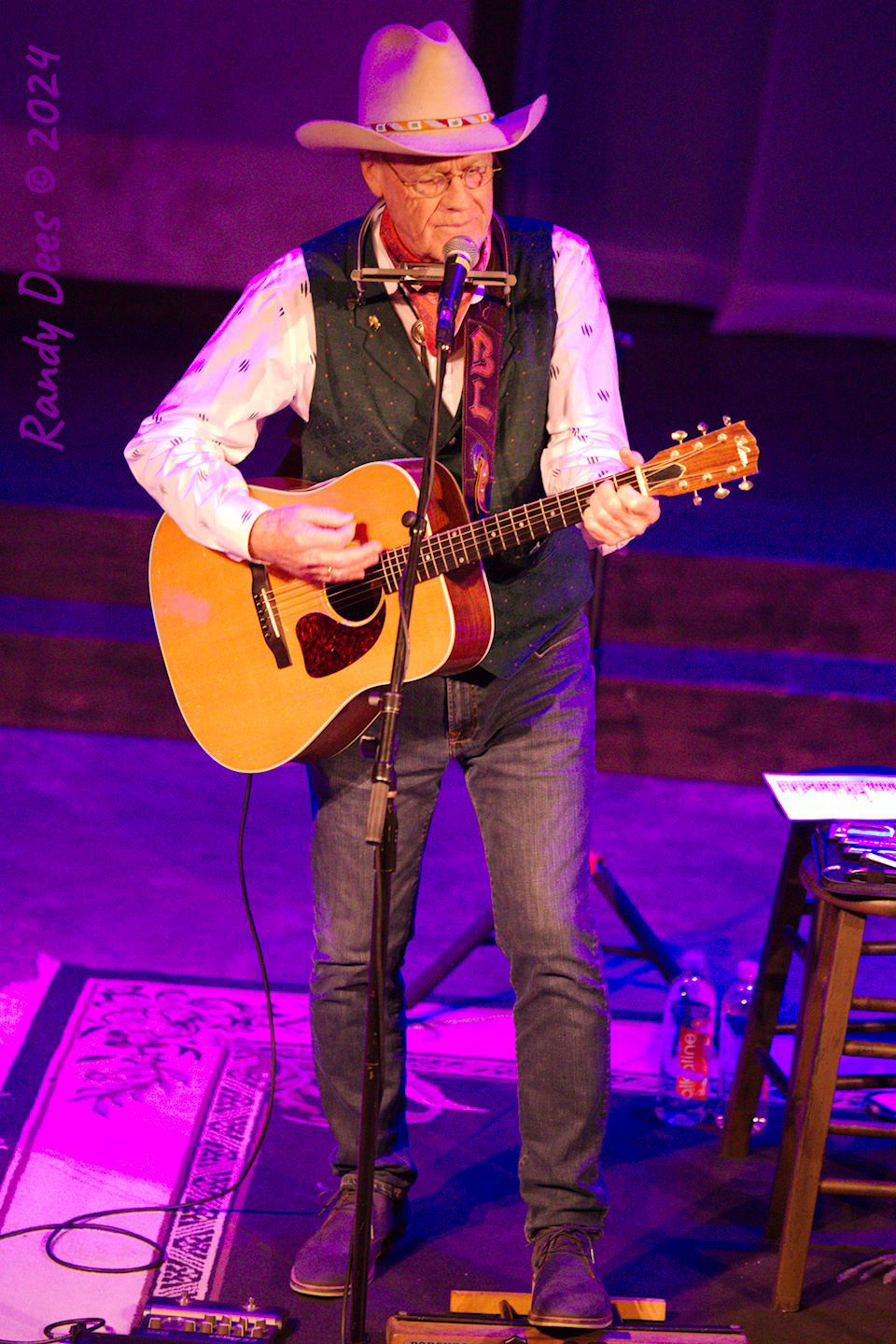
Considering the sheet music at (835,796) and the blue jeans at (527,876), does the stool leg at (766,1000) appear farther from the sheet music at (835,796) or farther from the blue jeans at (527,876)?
the blue jeans at (527,876)

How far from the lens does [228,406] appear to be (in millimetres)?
2910

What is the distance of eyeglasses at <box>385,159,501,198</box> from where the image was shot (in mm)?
2779

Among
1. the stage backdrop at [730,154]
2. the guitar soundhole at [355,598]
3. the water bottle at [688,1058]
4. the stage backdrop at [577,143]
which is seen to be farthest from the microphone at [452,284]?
the stage backdrop at [730,154]

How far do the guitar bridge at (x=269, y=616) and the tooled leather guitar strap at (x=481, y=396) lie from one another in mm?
412

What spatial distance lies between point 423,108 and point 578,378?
53 centimetres

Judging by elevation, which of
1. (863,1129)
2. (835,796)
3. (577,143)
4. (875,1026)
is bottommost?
(863,1129)

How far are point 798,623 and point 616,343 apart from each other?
2095 mm

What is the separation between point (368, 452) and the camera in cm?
296

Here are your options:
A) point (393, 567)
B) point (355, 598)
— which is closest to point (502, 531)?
point (393, 567)

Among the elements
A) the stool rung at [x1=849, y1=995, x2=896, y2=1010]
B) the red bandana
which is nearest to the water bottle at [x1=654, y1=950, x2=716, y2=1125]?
the stool rung at [x1=849, y1=995, x2=896, y2=1010]

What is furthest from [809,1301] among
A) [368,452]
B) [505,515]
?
[368,452]

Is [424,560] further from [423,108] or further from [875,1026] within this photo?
[875,1026]

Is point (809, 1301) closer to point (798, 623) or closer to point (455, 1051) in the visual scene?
point (455, 1051)

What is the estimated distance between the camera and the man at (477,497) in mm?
2816
